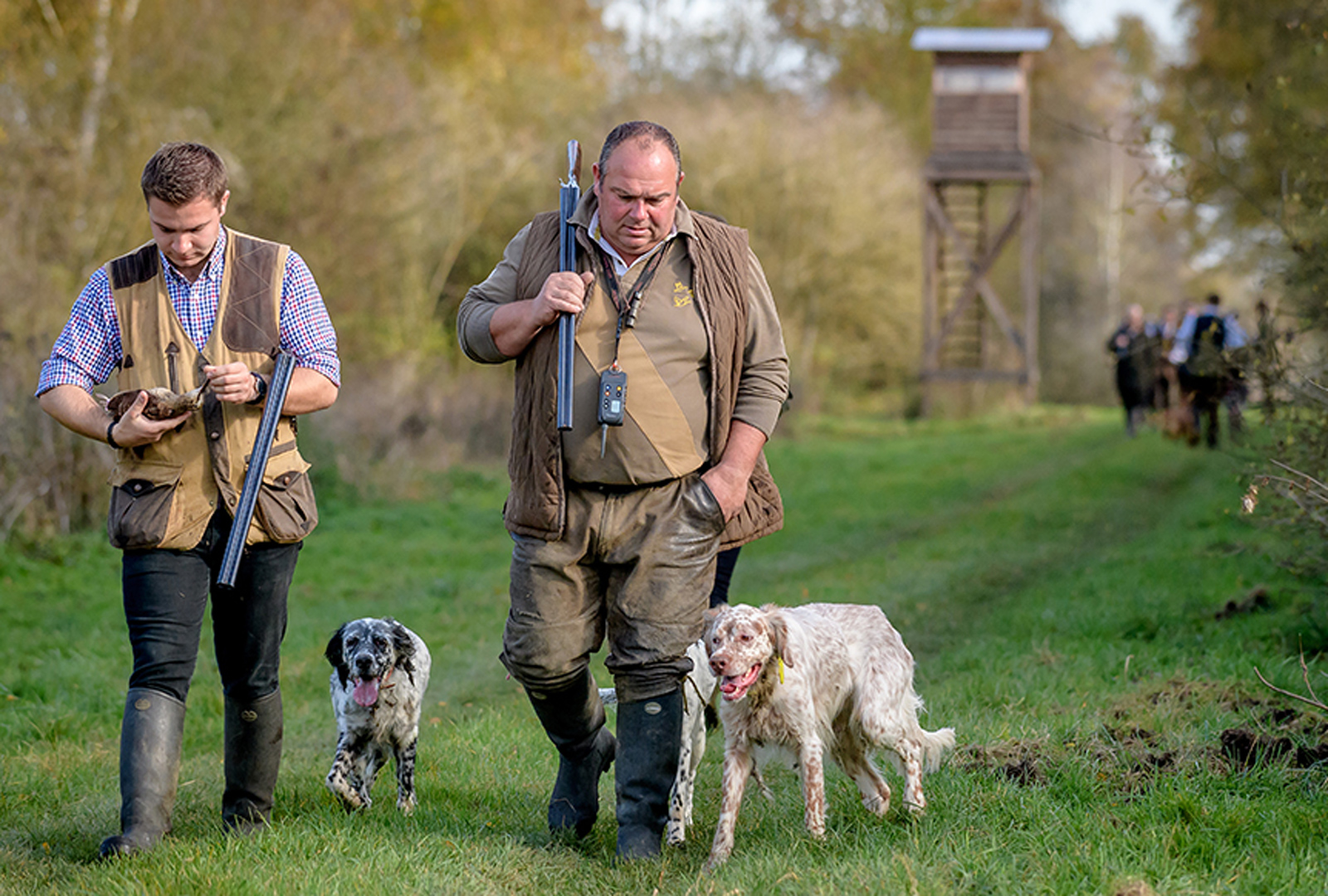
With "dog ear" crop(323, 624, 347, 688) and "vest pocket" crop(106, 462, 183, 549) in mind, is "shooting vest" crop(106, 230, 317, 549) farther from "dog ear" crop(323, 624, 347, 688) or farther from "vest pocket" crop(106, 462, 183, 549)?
"dog ear" crop(323, 624, 347, 688)

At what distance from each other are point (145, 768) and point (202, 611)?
56cm

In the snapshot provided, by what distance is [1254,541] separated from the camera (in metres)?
10.8

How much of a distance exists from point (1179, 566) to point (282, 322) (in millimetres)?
8050

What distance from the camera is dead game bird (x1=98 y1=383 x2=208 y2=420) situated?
4.61m

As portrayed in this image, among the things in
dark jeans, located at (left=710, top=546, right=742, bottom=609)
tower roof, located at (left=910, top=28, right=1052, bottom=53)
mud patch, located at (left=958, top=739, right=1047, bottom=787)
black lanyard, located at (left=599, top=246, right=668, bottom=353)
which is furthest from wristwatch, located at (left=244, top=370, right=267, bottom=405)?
tower roof, located at (left=910, top=28, right=1052, bottom=53)

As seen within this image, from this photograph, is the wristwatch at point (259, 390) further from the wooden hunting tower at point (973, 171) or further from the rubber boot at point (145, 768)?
the wooden hunting tower at point (973, 171)

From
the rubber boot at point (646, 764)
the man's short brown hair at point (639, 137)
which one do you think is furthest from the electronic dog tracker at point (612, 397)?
the rubber boot at point (646, 764)

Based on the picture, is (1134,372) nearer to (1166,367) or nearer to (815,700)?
(1166,367)

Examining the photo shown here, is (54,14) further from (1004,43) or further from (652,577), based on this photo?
(1004,43)

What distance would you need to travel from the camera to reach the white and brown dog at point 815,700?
4695mm

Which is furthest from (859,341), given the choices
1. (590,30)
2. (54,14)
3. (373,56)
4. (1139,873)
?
(1139,873)

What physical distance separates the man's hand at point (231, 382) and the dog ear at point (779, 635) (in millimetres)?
1922

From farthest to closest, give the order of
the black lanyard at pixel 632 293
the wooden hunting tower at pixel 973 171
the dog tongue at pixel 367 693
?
the wooden hunting tower at pixel 973 171 < the dog tongue at pixel 367 693 < the black lanyard at pixel 632 293

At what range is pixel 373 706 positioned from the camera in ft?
19.2
